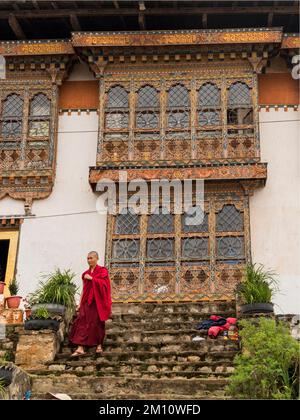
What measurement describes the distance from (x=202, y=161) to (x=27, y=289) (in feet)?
14.1

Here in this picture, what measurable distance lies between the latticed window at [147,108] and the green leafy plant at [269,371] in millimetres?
8094

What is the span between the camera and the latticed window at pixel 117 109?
15.5 metres

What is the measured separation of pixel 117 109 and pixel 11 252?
372 centimetres

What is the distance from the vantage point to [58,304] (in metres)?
11.0

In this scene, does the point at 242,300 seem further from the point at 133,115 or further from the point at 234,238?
the point at 133,115

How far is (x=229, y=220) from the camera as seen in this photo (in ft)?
48.1

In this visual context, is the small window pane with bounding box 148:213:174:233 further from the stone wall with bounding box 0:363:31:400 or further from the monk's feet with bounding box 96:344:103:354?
the stone wall with bounding box 0:363:31:400

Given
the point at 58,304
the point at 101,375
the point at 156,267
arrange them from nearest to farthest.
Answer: the point at 101,375, the point at 58,304, the point at 156,267

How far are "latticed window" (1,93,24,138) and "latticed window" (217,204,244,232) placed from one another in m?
4.63

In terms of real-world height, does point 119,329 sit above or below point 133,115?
below

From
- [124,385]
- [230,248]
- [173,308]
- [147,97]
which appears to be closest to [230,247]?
[230,248]

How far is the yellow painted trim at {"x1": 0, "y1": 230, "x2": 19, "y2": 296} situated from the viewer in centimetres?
1466

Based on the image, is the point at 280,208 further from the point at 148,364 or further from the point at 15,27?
the point at 15,27

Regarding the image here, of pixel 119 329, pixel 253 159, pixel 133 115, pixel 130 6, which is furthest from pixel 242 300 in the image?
pixel 130 6
